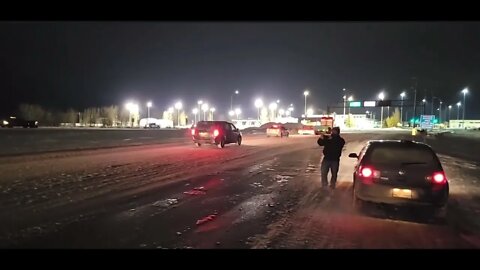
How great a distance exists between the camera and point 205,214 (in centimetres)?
908

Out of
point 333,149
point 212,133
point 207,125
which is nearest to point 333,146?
point 333,149

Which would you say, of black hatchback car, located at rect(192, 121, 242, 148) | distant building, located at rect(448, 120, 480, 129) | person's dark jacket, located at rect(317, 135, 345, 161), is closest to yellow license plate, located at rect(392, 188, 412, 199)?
person's dark jacket, located at rect(317, 135, 345, 161)

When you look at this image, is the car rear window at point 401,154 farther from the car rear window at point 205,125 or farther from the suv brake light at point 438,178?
the car rear window at point 205,125

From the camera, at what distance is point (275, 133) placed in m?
53.2

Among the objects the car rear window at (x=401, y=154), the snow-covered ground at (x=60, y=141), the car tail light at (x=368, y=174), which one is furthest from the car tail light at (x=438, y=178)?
the snow-covered ground at (x=60, y=141)

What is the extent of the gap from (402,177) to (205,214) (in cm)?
391

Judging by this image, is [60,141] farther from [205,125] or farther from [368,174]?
[368,174]

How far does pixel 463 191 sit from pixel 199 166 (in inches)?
384

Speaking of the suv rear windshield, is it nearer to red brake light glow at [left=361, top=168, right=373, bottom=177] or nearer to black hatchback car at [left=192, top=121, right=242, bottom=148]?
black hatchback car at [left=192, top=121, right=242, bottom=148]
